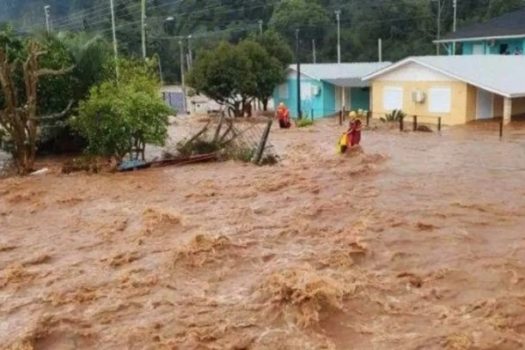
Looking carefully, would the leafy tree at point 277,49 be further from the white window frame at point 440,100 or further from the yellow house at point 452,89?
the white window frame at point 440,100

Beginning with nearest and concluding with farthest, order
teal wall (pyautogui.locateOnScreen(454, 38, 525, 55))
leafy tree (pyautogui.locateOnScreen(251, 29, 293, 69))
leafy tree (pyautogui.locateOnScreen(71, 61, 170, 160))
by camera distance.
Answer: leafy tree (pyautogui.locateOnScreen(71, 61, 170, 160)) → leafy tree (pyautogui.locateOnScreen(251, 29, 293, 69)) → teal wall (pyautogui.locateOnScreen(454, 38, 525, 55))

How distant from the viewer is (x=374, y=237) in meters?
10.3

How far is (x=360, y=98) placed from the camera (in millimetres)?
36719

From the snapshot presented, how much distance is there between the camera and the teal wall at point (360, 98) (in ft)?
120

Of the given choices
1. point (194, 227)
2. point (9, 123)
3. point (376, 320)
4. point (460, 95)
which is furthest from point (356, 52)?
point (376, 320)

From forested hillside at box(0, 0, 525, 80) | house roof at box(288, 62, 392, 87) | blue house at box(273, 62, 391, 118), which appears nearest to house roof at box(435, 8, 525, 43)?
house roof at box(288, 62, 392, 87)

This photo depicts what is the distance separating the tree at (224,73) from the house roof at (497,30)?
15061mm

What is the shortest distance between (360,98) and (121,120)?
21.2m

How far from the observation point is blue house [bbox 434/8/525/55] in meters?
39.2

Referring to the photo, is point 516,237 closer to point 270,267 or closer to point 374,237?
point 374,237

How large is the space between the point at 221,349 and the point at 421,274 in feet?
10.5

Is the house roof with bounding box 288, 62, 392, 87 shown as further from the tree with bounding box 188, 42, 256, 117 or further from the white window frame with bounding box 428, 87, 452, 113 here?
the white window frame with bounding box 428, 87, 452, 113

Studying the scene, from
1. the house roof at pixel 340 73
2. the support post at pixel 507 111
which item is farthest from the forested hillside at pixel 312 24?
the support post at pixel 507 111

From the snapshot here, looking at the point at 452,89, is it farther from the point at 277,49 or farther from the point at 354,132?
the point at 277,49
